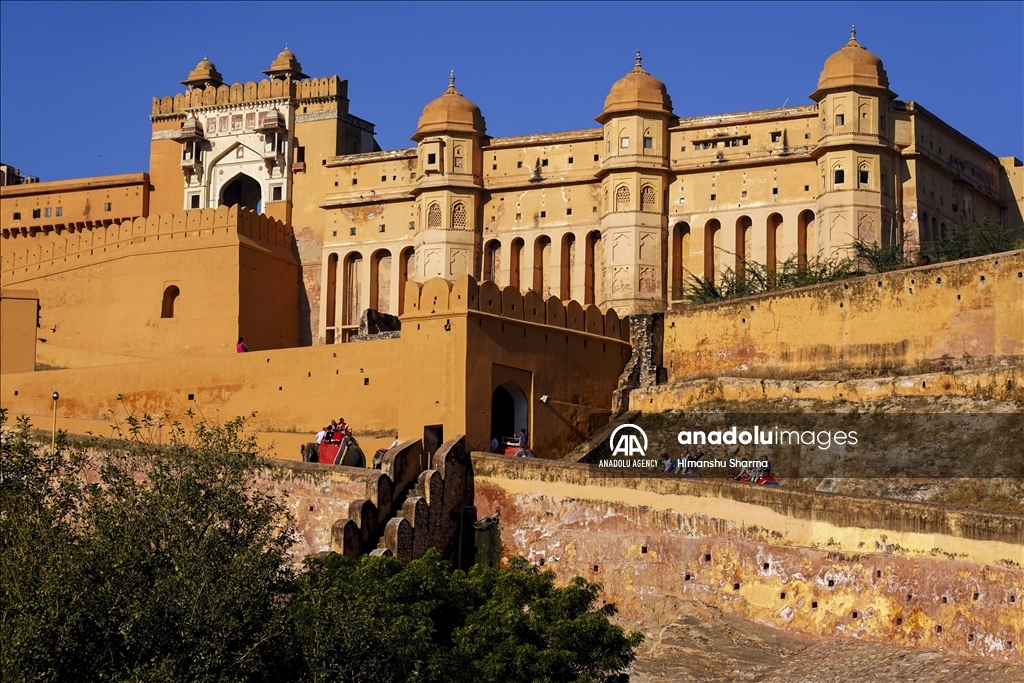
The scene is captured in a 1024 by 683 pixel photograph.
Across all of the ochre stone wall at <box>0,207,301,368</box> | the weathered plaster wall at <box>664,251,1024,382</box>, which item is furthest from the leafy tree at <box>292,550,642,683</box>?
the ochre stone wall at <box>0,207,301,368</box>

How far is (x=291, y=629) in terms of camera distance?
2247 centimetres

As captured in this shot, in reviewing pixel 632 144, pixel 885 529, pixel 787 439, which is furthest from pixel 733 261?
pixel 885 529

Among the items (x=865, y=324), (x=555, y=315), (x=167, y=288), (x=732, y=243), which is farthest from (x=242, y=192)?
(x=865, y=324)

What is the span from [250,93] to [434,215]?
707 centimetres

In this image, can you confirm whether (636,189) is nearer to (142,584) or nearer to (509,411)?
(509,411)

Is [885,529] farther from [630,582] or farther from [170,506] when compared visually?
[170,506]

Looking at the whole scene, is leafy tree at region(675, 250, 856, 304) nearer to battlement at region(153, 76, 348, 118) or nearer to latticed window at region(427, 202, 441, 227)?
latticed window at region(427, 202, 441, 227)

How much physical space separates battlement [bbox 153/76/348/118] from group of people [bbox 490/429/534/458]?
53.7 feet

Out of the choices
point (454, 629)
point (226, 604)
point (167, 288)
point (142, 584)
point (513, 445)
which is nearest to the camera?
point (226, 604)

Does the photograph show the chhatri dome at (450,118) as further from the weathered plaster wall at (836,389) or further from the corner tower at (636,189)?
the weathered plaster wall at (836,389)

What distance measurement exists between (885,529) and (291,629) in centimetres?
689

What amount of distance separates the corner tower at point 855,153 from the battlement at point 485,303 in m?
7.49

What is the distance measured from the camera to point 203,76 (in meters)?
48.0

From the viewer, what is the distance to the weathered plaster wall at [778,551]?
22234 mm
